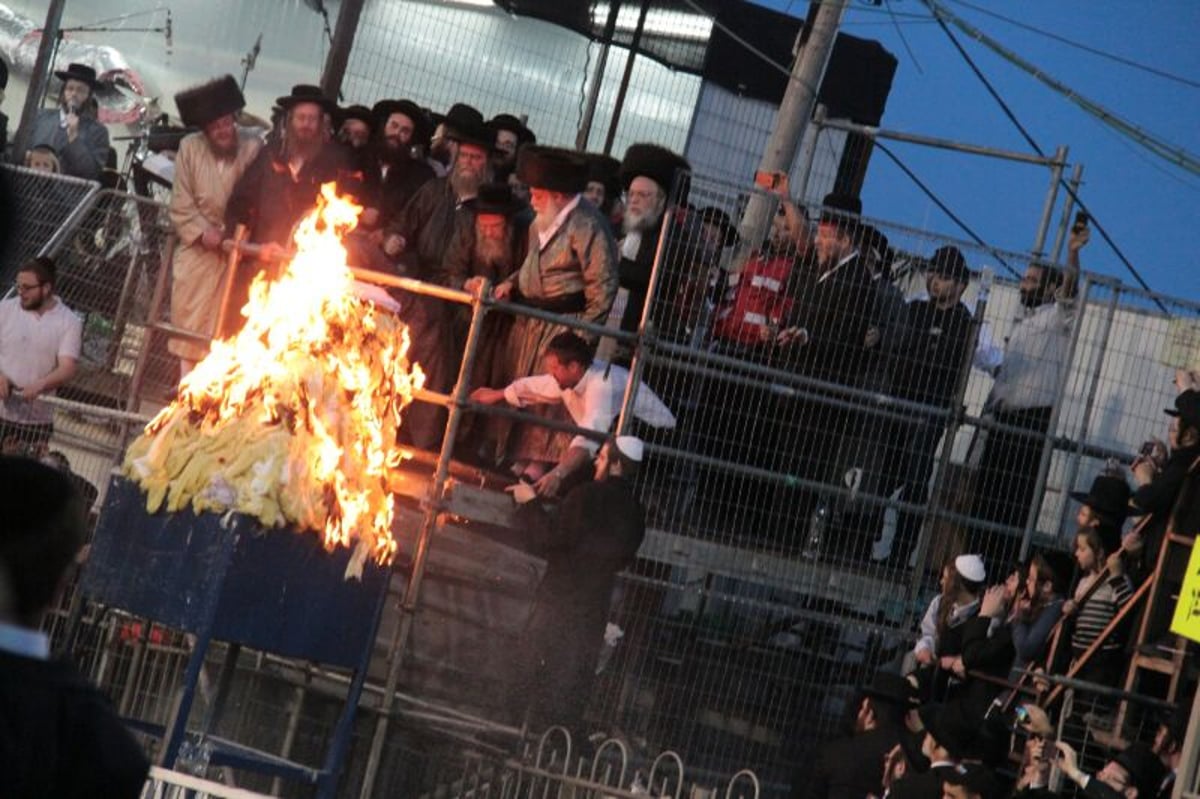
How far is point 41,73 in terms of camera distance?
2275 centimetres

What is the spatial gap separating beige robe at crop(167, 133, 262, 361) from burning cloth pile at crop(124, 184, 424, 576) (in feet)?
11.3

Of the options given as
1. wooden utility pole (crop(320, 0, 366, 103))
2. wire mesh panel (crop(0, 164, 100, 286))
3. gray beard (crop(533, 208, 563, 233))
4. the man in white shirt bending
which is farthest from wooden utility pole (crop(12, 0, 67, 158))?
the man in white shirt bending

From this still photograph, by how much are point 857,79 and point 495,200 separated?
1616 centimetres

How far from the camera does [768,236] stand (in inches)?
570

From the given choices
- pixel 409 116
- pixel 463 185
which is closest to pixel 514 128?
pixel 409 116

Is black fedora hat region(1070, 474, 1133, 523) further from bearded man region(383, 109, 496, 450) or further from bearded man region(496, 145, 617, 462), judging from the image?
bearded man region(383, 109, 496, 450)

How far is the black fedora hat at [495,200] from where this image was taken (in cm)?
1454

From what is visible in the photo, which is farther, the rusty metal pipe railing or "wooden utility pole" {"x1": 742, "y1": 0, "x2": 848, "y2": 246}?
"wooden utility pole" {"x1": 742, "y1": 0, "x2": 848, "y2": 246}

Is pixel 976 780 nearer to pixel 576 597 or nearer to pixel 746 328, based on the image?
pixel 576 597

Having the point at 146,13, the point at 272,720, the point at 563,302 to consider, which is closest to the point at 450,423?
the point at 563,302

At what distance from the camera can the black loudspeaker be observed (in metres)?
29.7

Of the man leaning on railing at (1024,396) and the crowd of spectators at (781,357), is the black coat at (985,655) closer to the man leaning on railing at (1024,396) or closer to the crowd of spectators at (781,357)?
the crowd of spectators at (781,357)

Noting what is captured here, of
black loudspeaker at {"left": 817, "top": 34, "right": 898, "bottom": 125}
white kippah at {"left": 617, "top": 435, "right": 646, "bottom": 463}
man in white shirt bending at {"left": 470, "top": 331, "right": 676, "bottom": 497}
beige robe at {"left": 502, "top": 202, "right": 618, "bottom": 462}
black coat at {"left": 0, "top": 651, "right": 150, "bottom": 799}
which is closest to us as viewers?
black coat at {"left": 0, "top": 651, "right": 150, "bottom": 799}

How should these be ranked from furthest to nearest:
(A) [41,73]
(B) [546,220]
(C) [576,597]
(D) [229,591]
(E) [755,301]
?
(A) [41,73], (B) [546,220], (E) [755,301], (C) [576,597], (D) [229,591]
